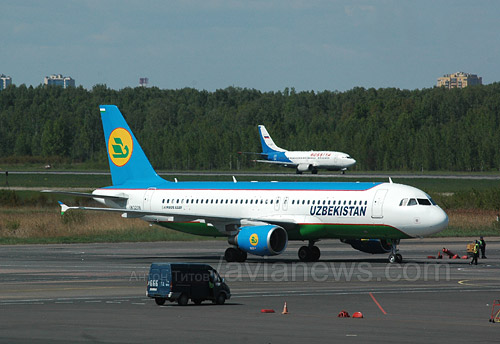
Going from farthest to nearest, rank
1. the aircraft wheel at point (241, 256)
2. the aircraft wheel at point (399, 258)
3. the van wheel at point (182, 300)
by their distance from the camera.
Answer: the aircraft wheel at point (241, 256) → the aircraft wheel at point (399, 258) → the van wheel at point (182, 300)

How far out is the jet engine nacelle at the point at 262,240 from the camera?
162 feet

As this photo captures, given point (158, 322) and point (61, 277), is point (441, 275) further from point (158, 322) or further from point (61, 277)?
point (158, 322)

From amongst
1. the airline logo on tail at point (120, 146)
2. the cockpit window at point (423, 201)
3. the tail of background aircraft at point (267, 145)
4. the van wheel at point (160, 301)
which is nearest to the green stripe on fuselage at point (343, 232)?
the cockpit window at point (423, 201)

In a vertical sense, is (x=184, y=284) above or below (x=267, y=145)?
below

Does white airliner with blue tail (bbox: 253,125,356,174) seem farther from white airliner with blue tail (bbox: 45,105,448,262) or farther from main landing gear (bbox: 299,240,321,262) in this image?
main landing gear (bbox: 299,240,321,262)

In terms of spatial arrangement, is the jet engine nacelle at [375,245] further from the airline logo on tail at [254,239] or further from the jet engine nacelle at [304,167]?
the jet engine nacelle at [304,167]

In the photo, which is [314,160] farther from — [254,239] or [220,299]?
[220,299]

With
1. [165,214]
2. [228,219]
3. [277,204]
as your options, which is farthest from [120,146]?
[277,204]

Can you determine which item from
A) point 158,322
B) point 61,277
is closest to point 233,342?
point 158,322

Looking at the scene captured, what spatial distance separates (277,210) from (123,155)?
1234 centimetres

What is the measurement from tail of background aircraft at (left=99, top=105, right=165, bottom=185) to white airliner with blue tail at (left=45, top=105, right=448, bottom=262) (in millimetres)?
66

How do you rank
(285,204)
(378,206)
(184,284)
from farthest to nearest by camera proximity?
(285,204)
(378,206)
(184,284)

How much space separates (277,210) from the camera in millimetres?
52938

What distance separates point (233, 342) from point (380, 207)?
28.0m
